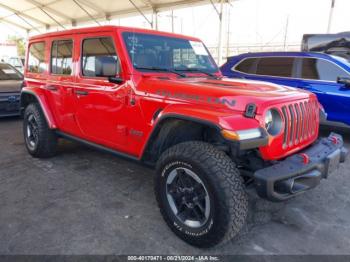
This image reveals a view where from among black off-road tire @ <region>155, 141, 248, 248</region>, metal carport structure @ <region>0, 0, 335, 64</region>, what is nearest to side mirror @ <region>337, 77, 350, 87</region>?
black off-road tire @ <region>155, 141, 248, 248</region>

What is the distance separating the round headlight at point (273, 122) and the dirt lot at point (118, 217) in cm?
97

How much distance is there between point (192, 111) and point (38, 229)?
1.75m

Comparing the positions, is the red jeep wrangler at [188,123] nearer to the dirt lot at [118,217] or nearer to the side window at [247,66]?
the dirt lot at [118,217]

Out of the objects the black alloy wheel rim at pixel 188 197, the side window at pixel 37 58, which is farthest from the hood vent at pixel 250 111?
the side window at pixel 37 58

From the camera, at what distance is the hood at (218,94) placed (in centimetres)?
236

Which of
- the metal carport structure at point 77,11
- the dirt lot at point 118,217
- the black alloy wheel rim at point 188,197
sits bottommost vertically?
the dirt lot at point 118,217

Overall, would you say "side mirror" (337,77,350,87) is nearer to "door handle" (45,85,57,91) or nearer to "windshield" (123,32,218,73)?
"windshield" (123,32,218,73)

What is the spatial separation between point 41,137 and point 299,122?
11.4ft

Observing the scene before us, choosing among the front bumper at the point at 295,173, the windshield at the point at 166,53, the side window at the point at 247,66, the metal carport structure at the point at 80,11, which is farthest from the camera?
the metal carport structure at the point at 80,11

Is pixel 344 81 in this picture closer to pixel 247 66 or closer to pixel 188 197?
pixel 247 66

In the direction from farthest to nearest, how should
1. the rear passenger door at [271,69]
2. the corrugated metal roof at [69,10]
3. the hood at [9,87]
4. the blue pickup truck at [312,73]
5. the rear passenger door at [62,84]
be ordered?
the corrugated metal roof at [69,10] → the hood at [9,87] → the rear passenger door at [271,69] → the blue pickup truck at [312,73] → the rear passenger door at [62,84]

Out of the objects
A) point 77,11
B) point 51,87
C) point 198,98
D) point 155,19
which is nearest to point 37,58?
point 51,87

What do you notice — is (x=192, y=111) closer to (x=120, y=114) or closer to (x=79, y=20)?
(x=120, y=114)

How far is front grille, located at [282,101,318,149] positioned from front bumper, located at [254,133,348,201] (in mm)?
136
